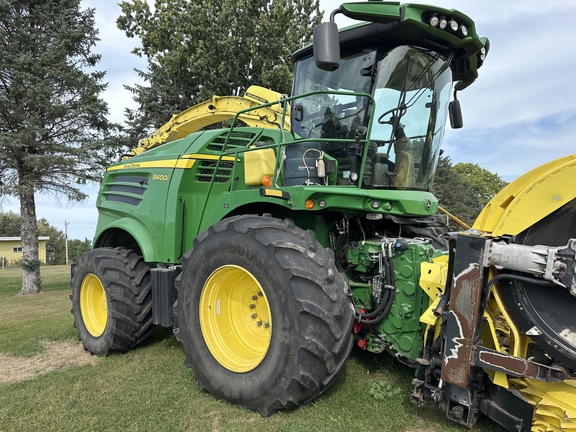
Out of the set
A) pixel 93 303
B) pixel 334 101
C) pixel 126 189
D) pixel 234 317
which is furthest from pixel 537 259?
pixel 93 303

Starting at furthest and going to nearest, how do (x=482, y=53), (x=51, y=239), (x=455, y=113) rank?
(x=51, y=239), (x=455, y=113), (x=482, y=53)

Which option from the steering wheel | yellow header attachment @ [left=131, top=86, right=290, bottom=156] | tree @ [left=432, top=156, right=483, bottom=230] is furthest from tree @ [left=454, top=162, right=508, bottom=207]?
the steering wheel

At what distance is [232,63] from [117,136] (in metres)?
5.30

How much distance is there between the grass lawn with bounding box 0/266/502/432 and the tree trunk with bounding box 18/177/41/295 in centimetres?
892

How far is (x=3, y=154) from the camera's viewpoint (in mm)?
11633

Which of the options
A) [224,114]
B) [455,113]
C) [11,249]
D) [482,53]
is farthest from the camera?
[11,249]

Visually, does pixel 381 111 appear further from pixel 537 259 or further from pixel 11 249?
pixel 11 249

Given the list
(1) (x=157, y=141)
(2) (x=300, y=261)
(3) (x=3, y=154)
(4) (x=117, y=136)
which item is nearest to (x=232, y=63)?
(4) (x=117, y=136)

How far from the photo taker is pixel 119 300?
4.55 meters

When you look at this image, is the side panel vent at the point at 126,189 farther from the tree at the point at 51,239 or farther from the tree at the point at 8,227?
the tree at the point at 8,227

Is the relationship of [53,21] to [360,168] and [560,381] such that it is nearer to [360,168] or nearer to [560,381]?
[360,168]

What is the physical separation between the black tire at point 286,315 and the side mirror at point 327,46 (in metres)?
1.23

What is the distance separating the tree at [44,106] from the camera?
1172cm

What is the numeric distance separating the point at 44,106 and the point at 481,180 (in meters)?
48.2
